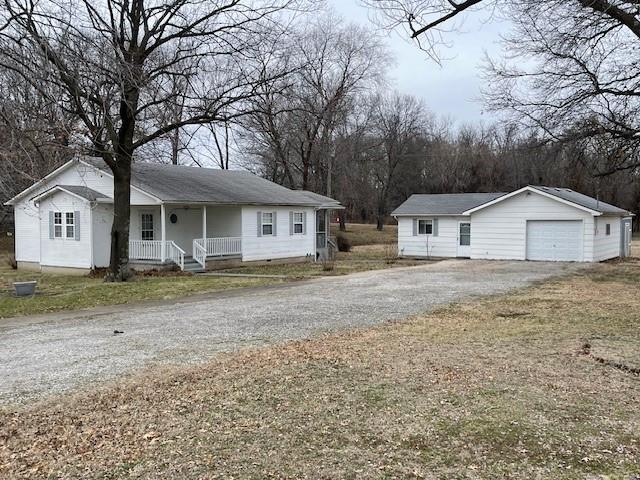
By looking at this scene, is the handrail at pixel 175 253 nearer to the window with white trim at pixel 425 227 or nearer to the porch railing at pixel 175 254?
the porch railing at pixel 175 254

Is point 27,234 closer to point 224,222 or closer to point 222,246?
point 224,222

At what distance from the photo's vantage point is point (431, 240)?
30.8 m

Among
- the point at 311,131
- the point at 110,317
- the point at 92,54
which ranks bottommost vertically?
the point at 110,317

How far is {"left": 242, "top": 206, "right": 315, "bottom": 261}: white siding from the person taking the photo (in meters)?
25.2

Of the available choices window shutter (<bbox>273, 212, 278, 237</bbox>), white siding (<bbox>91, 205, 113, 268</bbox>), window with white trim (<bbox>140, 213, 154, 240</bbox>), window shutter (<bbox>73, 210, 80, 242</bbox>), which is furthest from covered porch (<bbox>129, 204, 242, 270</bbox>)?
window shutter (<bbox>273, 212, 278, 237</bbox>)

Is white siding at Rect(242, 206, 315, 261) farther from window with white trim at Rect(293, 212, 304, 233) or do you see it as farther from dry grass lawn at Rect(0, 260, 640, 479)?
dry grass lawn at Rect(0, 260, 640, 479)

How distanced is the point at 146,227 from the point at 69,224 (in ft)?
9.51

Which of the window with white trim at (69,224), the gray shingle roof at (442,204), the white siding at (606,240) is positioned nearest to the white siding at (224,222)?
the window with white trim at (69,224)

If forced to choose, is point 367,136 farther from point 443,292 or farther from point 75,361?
point 75,361

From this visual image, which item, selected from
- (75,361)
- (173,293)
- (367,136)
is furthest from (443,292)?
(367,136)

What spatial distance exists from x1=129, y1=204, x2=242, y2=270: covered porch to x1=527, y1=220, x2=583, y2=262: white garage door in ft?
43.6

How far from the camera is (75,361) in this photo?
25.3 ft

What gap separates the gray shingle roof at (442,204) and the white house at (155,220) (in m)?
6.51

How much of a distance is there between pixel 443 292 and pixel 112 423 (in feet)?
36.9
